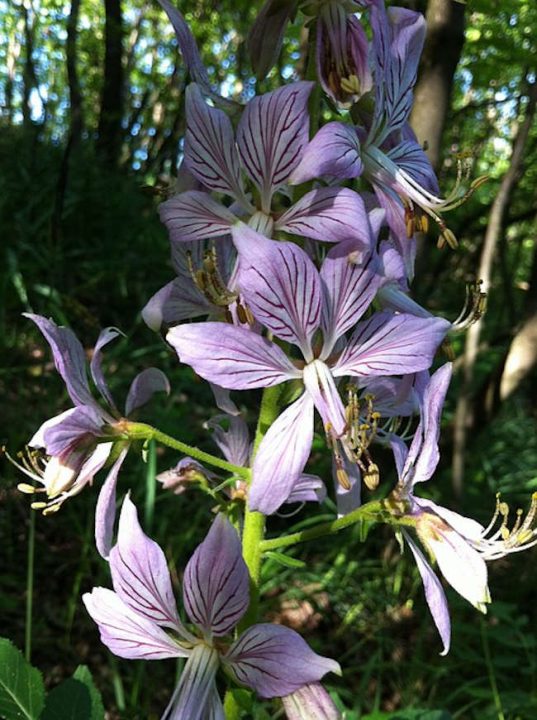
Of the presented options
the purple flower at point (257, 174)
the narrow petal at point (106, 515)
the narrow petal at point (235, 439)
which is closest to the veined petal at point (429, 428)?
the purple flower at point (257, 174)

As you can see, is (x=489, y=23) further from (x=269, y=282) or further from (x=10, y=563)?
(x=10, y=563)

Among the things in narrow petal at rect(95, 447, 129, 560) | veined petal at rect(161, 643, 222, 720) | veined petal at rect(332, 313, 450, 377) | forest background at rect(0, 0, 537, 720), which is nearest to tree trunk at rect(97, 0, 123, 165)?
forest background at rect(0, 0, 537, 720)

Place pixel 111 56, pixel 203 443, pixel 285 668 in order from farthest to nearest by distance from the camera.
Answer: pixel 111 56
pixel 203 443
pixel 285 668

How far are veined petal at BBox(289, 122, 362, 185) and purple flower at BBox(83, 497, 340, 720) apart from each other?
0.59 m

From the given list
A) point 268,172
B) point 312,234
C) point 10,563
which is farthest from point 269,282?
point 10,563

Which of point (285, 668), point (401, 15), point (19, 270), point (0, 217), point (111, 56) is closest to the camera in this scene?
point (285, 668)

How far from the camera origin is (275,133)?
4.17 ft

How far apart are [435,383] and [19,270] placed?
375 centimetres

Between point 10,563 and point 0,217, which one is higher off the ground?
point 0,217

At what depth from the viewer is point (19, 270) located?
4504mm

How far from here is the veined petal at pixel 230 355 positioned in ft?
3.82

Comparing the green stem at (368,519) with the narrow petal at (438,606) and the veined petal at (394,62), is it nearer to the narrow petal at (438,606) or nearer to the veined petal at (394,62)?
the narrow petal at (438,606)

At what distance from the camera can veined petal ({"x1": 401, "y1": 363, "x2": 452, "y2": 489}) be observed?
1287mm

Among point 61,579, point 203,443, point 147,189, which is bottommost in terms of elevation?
point 61,579
